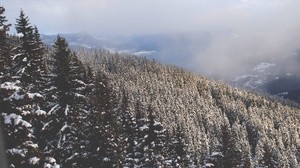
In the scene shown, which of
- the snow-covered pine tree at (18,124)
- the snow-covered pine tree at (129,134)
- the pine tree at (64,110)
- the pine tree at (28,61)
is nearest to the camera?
the snow-covered pine tree at (18,124)

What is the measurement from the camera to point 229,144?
5141cm

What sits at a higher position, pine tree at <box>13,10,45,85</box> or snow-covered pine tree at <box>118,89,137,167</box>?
pine tree at <box>13,10,45,85</box>

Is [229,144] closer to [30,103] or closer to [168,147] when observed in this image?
[168,147]

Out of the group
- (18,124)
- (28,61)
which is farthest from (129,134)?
(18,124)

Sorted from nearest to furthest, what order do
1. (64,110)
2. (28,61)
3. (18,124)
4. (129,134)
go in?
(18,124) → (64,110) → (28,61) → (129,134)

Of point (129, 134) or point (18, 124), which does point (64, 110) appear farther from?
point (18, 124)

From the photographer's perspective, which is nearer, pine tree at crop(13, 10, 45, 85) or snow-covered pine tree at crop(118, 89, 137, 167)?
pine tree at crop(13, 10, 45, 85)

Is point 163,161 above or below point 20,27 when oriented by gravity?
below

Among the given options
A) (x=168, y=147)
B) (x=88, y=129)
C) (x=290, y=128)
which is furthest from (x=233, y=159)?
(x=290, y=128)

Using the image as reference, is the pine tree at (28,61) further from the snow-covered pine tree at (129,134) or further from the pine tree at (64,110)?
the snow-covered pine tree at (129,134)

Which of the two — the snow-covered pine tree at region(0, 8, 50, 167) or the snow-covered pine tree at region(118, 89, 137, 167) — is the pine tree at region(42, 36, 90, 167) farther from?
the snow-covered pine tree at region(0, 8, 50, 167)

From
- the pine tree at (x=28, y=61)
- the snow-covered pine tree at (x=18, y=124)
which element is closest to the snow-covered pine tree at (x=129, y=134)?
the pine tree at (x=28, y=61)

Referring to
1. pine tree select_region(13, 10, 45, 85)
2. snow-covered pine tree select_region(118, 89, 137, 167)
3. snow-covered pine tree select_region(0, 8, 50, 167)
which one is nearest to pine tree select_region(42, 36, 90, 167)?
pine tree select_region(13, 10, 45, 85)

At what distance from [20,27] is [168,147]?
1963 cm
